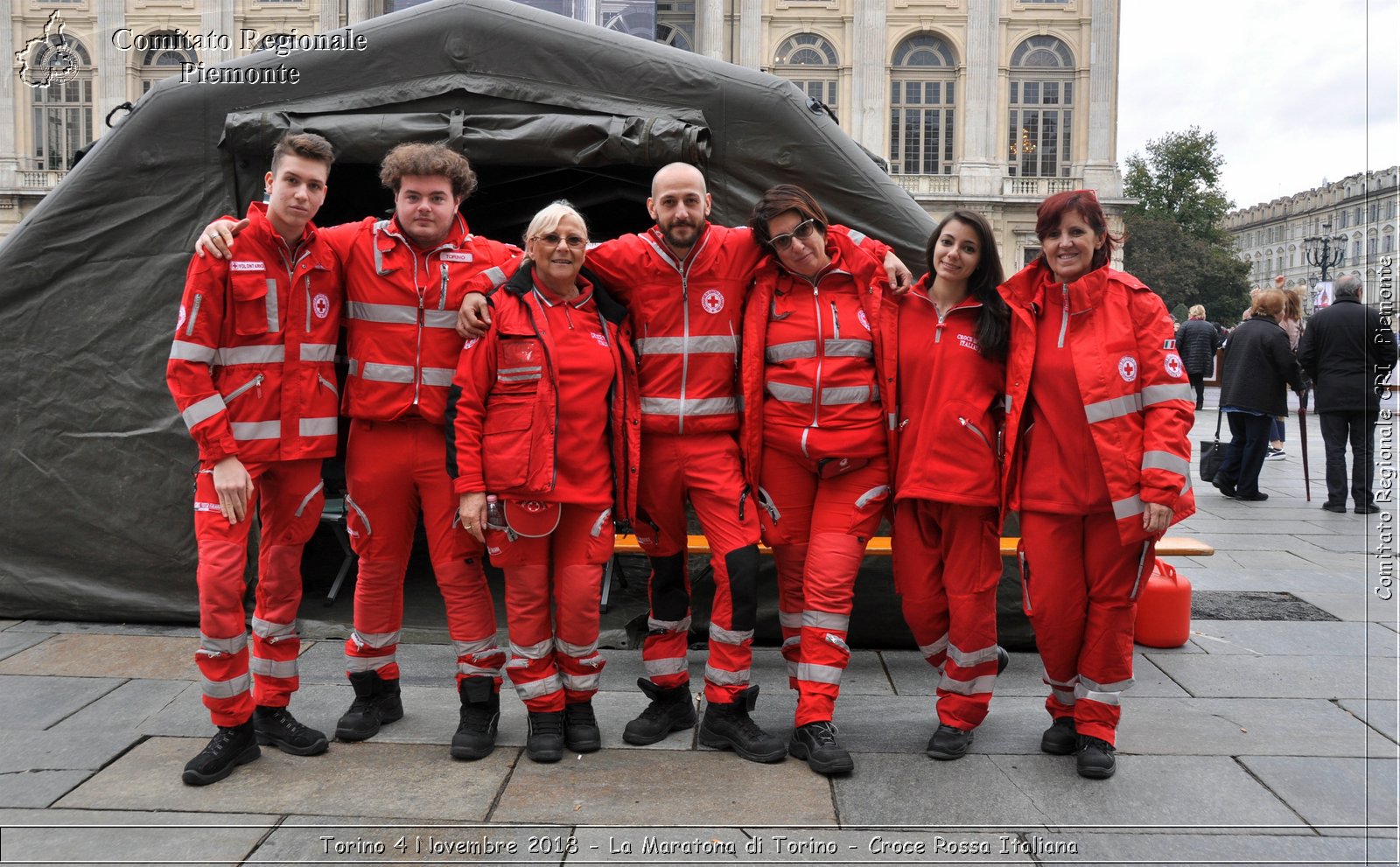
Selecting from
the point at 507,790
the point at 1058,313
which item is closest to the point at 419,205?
the point at 507,790

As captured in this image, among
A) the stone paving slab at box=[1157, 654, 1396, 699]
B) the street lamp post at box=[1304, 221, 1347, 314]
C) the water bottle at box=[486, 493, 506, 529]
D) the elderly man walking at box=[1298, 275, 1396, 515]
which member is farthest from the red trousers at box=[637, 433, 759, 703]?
the street lamp post at box=[1304, 221, 1347, 314]

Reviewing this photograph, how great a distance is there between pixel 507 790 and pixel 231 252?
210 centimetres

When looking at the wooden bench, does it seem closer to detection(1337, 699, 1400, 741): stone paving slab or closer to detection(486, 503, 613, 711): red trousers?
detection(1337, 699, 1400, 741): stone paving slab

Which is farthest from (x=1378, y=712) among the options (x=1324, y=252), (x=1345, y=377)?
(x=1324, y=252)

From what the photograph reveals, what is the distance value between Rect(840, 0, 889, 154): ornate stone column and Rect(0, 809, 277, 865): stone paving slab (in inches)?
1454

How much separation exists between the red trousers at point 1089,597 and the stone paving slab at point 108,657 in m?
3.70

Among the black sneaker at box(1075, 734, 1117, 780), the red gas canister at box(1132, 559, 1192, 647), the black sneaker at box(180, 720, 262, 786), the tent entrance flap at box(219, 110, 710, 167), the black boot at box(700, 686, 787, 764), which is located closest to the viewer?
the black sneaker at box(180, 720, 262, 786)

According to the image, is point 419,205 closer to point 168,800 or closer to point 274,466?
point 274,466

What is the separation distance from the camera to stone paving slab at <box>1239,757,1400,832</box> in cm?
329

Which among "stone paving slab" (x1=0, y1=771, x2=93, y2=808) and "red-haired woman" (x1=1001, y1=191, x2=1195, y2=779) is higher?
"red-haired woman" (x1=1001, y1=191, x2=1195, y2=779)

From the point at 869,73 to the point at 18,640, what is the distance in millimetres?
36916

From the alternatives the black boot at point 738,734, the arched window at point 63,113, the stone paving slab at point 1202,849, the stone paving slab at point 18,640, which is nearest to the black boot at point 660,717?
the black boot at point 738,734

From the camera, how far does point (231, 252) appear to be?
141 inches

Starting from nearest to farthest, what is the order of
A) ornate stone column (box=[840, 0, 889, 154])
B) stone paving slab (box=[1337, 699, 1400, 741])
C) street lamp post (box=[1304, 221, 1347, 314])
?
stone paving slab (box=[1337, 699, 1400, 741]) → street lamp post (box=[1304, 221, 1347, 314]) → ornate stone column (box=[840, 0, 889, 154])
